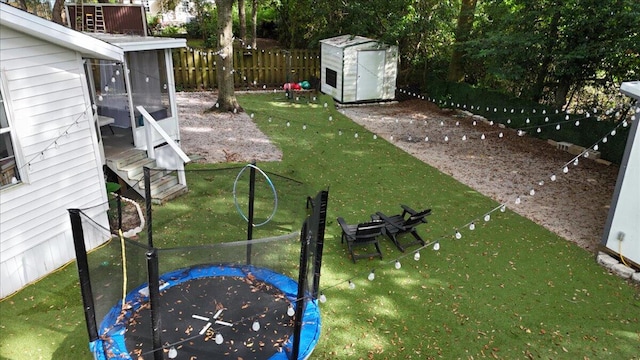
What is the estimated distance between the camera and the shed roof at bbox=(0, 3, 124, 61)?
6.10 m

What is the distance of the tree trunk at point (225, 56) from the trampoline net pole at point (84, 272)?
1243 centimetres

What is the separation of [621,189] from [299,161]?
25.0ft

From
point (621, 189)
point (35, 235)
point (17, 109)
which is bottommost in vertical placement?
point (35, 235)

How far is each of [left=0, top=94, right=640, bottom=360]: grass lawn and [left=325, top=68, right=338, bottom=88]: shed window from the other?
10127 mm

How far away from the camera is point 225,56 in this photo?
16469 mm

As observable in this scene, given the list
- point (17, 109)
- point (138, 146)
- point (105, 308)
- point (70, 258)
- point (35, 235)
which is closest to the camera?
point (105, 308)

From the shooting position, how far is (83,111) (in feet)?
24.8

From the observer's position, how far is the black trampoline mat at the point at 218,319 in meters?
5.61

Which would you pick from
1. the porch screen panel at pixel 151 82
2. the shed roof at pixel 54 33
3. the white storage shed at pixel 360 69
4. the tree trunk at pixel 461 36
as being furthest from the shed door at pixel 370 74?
the shed roof at pixel 54 33

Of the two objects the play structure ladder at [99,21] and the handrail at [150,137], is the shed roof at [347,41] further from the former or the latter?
the handrail at [150,137]

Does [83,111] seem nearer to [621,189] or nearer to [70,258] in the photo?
[70,258]

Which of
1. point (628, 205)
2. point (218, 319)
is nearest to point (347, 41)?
point (628, 205)

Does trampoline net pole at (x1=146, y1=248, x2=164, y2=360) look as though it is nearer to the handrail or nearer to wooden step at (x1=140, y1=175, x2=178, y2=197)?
wooden step at (x1=140, y1=175, x2=178, y2=197)

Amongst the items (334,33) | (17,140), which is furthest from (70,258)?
(334,33)
